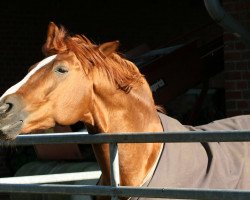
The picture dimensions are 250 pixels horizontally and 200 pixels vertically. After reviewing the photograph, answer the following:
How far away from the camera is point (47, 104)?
15.0ft

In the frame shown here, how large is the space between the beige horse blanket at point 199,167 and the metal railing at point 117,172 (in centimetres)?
28

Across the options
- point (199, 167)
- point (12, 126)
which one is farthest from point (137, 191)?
point (12, 126)

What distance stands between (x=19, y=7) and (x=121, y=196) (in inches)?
272

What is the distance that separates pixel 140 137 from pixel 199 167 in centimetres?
52

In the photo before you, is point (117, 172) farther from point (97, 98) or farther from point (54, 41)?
point (54, 41)

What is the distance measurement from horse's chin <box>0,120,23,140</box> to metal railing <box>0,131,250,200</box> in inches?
7.0

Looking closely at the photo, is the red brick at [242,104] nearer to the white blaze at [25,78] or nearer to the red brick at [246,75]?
the red brick at [246,75]

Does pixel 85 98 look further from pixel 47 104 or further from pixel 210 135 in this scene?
pixel 210 135

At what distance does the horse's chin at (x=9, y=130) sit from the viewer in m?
4.38

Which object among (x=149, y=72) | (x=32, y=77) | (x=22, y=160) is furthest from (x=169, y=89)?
(x=32, y=77)

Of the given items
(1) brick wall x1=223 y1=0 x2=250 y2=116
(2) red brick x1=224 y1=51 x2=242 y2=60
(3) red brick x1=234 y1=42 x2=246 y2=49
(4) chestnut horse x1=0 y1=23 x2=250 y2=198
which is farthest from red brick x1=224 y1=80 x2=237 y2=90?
(4) chestnut horse x1=0 y1=23 x2=250 y2=198

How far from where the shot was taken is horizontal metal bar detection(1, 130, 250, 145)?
400 centimetres

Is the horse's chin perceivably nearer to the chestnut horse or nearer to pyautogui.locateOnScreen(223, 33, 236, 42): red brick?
the chestnut horse

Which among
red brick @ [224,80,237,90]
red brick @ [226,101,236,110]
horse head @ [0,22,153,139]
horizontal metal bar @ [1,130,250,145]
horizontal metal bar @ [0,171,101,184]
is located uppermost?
horse head @ [0,22,153,139]
